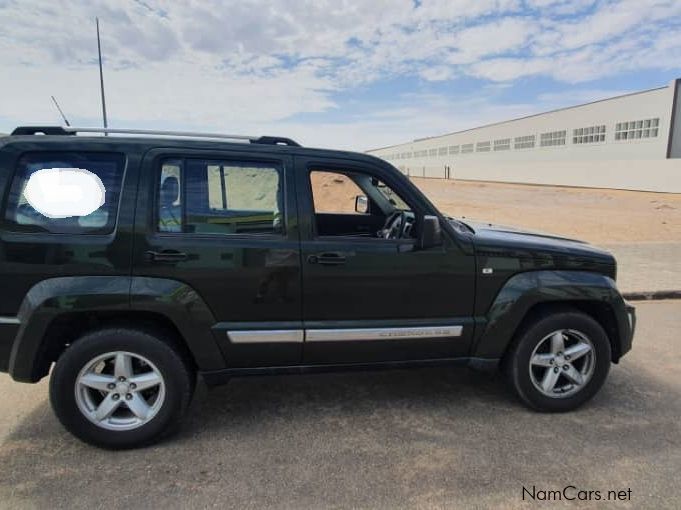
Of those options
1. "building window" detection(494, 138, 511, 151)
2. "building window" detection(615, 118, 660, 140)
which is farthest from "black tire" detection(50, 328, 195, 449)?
"building window" detection(494, 138, 511, 151)

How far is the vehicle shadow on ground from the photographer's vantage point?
2.70 meters

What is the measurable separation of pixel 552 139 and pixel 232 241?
5357 centimetres

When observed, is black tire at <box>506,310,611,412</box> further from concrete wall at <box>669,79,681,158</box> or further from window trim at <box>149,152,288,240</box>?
concrete wall at <box>669,79,681,158</box>

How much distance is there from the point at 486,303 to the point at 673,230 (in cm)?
1435

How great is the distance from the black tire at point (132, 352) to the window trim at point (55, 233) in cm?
59

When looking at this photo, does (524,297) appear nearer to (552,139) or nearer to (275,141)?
(275,141)

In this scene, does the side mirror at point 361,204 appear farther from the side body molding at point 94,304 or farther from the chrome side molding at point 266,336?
the side body molding at point 94,304

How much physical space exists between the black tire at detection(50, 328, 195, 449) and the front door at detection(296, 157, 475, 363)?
827 millimetres

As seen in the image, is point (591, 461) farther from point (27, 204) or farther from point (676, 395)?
point (27, 204)

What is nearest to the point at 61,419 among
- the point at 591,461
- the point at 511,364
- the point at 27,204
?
the point at 27,204

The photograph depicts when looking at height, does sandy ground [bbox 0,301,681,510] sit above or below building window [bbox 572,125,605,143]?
below

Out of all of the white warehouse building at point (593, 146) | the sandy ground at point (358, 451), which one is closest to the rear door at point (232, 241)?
the sandy ground at point (358, 451)

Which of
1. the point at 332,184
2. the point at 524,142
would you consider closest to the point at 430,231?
the point at 332,184

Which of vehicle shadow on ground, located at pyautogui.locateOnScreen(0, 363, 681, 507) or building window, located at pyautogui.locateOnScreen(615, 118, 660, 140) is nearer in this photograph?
vehicle shadow on ground, located at pyautogui.locateOnScreen(0, 363, 681, 507)
